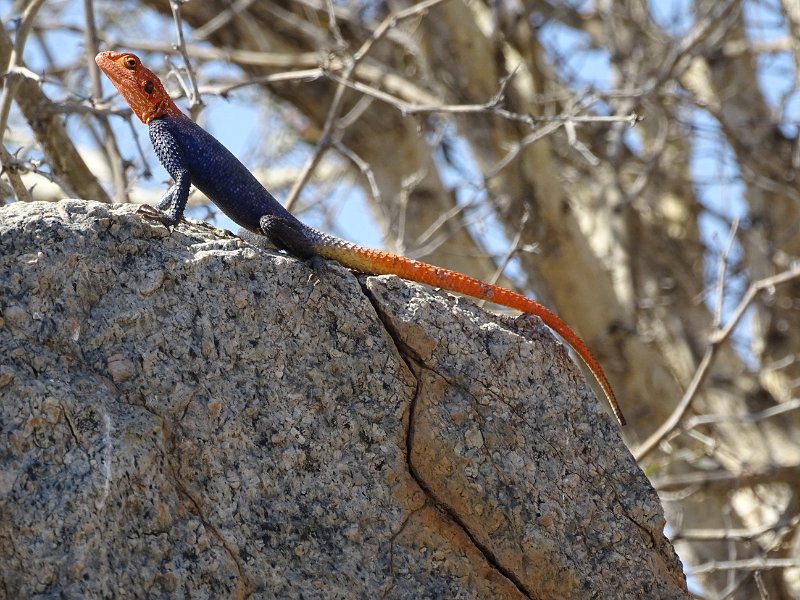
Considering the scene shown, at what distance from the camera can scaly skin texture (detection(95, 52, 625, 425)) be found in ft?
10.2

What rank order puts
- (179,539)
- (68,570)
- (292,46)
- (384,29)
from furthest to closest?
(292,46), (384,29), (179,539), (68,570)

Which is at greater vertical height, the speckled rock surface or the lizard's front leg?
the lizard's front leg

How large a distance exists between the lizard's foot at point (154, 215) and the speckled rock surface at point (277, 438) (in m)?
0.04

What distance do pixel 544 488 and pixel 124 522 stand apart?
1066 millimetres

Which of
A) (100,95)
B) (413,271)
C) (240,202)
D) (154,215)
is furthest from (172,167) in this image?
(100,95)

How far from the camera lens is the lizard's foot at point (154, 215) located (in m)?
2.80

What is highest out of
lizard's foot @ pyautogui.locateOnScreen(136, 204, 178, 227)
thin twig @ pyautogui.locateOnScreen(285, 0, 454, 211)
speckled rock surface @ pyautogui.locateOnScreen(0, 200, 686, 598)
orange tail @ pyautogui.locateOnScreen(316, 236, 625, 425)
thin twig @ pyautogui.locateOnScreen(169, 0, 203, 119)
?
thin twig @ pyautogui.locateOnScreen(285, 0, 454, 211)

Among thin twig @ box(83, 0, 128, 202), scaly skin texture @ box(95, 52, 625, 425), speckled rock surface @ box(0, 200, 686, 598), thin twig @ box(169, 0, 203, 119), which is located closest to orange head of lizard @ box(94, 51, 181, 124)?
scaly skin texture @ box(95, 52, 625, 425)

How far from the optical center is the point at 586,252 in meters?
7.13

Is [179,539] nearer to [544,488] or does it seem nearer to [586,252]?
[544,488]

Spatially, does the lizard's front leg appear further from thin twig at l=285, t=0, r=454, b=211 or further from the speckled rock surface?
thin twig at l=285, t=0, r=454, b=211

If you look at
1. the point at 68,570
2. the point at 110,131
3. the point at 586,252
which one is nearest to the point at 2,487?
the point at 68,570

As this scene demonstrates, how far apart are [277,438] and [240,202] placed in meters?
0.91

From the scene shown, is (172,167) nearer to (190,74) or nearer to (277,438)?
(190,74)
